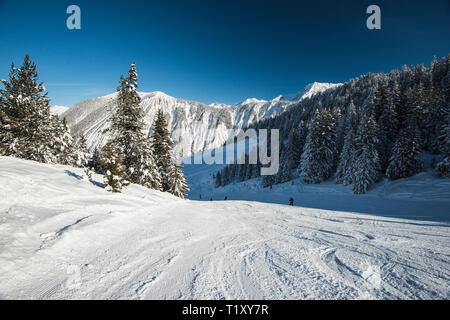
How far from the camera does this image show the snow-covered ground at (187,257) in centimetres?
309

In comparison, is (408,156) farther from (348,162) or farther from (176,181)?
(176,181)

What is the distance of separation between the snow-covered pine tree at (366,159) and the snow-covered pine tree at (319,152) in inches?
245

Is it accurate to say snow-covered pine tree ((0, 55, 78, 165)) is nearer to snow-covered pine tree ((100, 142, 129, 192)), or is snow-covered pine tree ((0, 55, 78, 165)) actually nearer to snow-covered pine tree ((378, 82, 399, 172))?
snow-covered pine tree ((100, 142, 129, 192))

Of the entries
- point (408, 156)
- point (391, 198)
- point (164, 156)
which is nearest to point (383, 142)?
point (408, 156)

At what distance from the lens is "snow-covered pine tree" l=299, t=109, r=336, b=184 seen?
31875mm

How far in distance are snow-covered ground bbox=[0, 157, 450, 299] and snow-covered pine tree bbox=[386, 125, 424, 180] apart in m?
21.4

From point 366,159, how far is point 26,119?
37662 millimetres

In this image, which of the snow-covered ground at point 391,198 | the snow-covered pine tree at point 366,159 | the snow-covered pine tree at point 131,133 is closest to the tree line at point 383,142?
the snow-covered pine tree at point 366,159

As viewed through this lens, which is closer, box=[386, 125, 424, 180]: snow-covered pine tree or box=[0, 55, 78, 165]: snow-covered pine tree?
box=[0, 55, 78, 165]: snow-covered pine tree

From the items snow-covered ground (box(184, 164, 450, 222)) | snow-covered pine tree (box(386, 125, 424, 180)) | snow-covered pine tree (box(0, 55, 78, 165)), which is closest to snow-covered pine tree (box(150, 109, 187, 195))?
snow-covered pine tree (box(0, 55, 78, 165))

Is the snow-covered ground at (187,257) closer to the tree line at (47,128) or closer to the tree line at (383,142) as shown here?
the tree line at (47,128)
